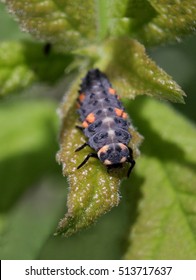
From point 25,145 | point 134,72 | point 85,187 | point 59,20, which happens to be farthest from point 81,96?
point 25,145

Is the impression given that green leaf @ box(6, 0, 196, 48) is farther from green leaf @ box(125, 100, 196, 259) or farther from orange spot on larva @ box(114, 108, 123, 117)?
green leaf @ box(125, 100, 196, 259)

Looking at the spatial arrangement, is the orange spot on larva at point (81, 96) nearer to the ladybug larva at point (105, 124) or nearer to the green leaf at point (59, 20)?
the ladybug larva at point (105, 124)

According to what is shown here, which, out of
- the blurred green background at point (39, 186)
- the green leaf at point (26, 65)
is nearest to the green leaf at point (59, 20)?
the green leaf at point (26, 65)

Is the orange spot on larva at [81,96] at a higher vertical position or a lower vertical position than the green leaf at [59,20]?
lower

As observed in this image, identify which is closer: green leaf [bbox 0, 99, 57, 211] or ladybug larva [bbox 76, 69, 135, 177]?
ladybug larva [bbox 76, 69, 135, 177]

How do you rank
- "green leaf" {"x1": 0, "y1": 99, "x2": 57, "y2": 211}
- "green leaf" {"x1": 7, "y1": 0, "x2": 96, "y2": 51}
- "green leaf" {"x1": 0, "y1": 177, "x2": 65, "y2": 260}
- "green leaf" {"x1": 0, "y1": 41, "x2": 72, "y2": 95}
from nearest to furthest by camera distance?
1. "green leaf" {"x1": 7, "y1": 0, "x2": 96, "y2": 51}
2. "green leaf" {"x1": 0, "y1": 41, "x2": 72, "y2": 95}
3. "green leaf" {"x1": 0, "y1": 177, "x2": 65, "y2": 260}
4. "green leaf" {"x1": 0, "y1": 99, "x2": 57, "y2": 211}

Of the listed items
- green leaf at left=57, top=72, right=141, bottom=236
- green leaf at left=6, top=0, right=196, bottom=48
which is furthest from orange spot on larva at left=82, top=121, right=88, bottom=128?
green leaf at left=6, top=0, right=196, bottom=48

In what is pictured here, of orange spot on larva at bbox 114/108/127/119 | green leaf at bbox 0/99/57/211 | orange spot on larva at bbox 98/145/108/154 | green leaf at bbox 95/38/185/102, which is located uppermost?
green leaf at bbox 95/38/185/102
